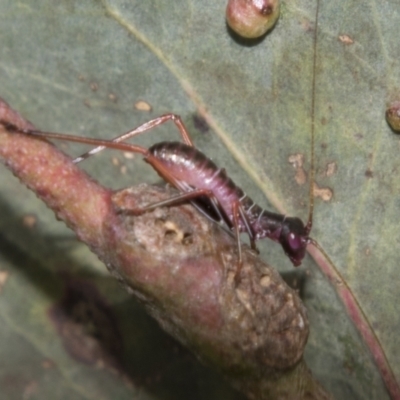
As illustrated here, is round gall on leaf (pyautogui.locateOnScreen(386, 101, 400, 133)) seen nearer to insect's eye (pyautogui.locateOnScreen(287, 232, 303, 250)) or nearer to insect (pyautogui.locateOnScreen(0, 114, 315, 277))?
insect (pyautogui.locateOnScreen(0, 114, 315, 277))

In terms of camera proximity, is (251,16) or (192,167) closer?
(251,16)

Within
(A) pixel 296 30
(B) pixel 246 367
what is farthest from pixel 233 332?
(A) pixel 296 30

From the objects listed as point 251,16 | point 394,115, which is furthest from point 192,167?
point 394,115

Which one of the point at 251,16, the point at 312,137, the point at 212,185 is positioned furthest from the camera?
Answer: the point at 212,185

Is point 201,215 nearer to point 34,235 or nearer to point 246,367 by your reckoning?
point 246,367

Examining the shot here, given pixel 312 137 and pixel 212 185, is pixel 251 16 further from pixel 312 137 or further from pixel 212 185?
pixel 212 185

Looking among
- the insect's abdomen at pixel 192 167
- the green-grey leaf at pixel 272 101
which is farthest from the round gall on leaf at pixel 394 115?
the insect's abdomen at pixel 192 167
